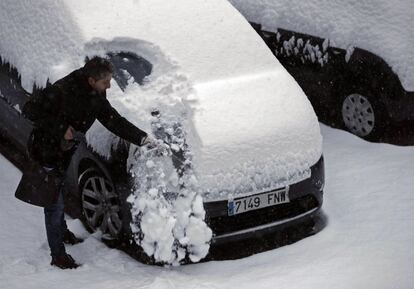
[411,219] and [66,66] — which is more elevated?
[66,66]

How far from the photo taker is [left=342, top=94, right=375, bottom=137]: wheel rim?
6738mm

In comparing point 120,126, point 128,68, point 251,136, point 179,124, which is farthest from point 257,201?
point 128,68

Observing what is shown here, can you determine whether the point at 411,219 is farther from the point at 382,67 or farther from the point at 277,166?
the point at 382,67

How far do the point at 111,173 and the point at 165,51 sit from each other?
1.14m

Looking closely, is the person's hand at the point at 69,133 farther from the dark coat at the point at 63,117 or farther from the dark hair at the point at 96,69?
the dark hair at the point at 96,69

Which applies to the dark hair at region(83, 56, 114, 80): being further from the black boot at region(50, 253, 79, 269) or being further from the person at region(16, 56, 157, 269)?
the black boot at region(50, 253, 79, 269)

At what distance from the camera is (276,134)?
4.85 m

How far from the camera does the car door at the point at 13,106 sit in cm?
574

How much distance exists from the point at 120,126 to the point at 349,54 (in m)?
3.12

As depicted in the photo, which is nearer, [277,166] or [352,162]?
[277,166]

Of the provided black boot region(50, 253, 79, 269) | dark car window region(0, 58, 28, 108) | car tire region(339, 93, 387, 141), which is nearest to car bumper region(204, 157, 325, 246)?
black boot region(50, 253, 79, 269)

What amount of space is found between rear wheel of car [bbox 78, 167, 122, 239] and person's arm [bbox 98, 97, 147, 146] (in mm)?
424

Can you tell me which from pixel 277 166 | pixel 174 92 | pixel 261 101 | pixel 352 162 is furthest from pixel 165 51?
pixel 352 162

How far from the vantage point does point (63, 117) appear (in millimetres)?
4379
